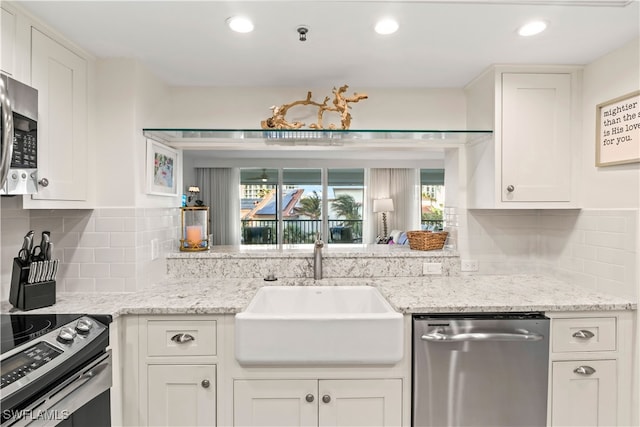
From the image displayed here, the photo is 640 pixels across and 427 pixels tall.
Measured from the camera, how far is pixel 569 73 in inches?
79.4

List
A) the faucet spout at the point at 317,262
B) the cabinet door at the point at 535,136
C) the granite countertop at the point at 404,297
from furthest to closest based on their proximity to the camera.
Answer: the faucet spout at the point at 317,262, the cabinet door at the point at 535,136, the granite countertop at the point at 404,297

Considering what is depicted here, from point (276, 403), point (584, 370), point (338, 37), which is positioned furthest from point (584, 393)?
point (338, 37)

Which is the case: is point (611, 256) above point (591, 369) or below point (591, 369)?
above

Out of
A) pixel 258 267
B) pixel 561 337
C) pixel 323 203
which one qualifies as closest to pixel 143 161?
pixel 258 267

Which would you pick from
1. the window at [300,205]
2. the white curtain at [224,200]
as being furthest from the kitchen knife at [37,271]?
the white curtain at [224,200]

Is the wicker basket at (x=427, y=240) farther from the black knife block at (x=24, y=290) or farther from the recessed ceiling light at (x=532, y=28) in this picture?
the black knife block at (x=24, y=290)

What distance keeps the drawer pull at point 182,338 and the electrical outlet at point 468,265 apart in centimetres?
165

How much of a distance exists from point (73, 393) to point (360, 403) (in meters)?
1.11

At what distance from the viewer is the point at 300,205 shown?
21.4 feet

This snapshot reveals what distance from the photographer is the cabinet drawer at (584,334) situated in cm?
167

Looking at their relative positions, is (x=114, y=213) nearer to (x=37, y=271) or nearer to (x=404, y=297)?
(x=37, y=271)

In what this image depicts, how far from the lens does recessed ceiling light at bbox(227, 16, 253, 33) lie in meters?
1.53

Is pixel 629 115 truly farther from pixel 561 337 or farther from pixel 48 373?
pixel 48 373

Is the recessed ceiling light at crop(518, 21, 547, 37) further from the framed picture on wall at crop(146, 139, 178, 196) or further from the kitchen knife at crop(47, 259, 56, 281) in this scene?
the kitchen knife at crop(47, 259, 56, 281)
